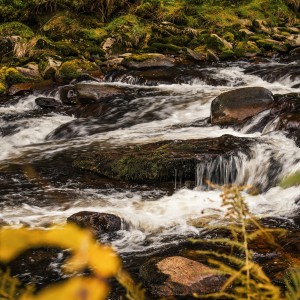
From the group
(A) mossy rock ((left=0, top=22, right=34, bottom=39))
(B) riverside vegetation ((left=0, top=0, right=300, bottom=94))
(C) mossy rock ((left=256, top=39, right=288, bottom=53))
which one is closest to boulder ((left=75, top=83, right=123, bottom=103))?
(B) riverside vegetation ((left=0, top=0, right=300, bottom=94))

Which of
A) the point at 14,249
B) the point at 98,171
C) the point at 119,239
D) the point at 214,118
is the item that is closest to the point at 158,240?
the point at 119,239

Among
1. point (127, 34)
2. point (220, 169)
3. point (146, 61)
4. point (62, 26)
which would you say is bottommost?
point (220, 169)

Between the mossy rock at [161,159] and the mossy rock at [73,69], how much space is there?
7600 millimetres

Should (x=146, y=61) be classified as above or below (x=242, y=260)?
below

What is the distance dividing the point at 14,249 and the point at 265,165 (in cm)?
715

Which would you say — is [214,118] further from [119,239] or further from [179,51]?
[179,51]

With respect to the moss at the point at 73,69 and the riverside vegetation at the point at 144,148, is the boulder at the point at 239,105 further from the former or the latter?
the moss at the point at 73,69

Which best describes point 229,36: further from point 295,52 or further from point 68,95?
point 68,95

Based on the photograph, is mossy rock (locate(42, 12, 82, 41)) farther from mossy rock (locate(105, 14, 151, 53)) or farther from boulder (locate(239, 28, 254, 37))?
boulder (locate(239, 28, 254, 37))

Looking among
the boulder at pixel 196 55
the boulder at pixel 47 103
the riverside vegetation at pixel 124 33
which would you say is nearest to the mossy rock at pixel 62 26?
the riverside vegetation at pixel 124 33

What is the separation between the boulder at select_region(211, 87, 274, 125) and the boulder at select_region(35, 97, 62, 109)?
513 centimetres

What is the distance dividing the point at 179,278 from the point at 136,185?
11.8 ft

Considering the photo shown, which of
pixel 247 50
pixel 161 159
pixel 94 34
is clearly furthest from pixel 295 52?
pixel 161 159

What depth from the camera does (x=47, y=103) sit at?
13.3m
